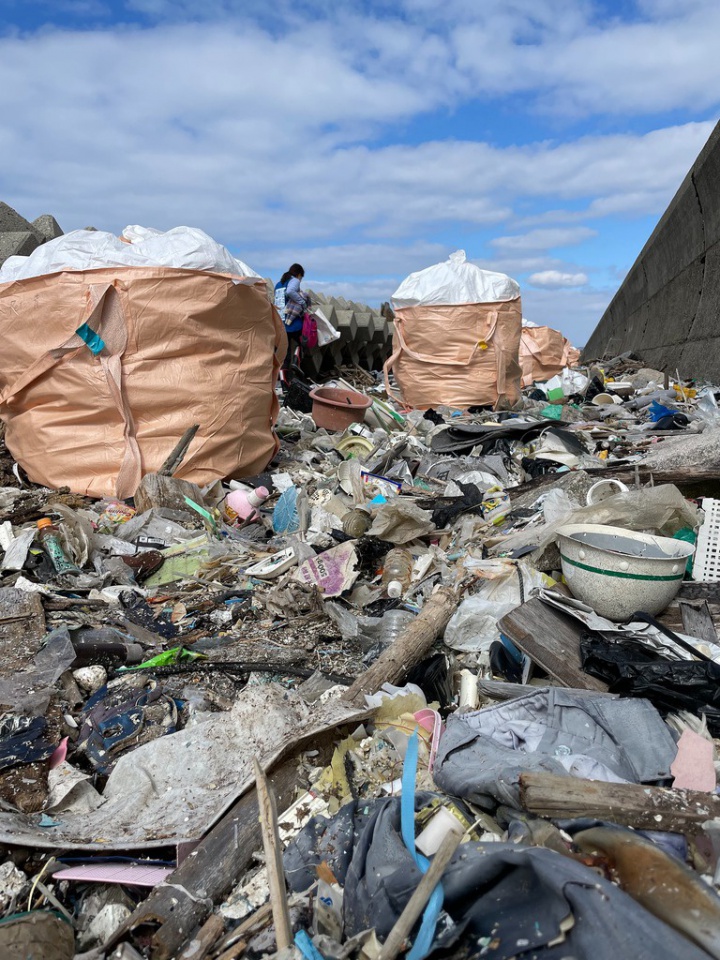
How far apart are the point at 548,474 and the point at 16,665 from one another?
3121mm

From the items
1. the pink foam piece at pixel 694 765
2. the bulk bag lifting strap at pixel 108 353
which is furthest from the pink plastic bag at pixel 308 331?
the pink foam piece at pixel 694 765

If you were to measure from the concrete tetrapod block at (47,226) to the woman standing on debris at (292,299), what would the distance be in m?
2.32

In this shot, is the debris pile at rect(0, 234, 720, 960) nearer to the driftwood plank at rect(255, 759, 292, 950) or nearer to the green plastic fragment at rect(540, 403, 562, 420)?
the driftwood plank at rect(255, 759, 292, 950)

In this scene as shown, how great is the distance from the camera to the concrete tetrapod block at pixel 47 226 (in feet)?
21.2

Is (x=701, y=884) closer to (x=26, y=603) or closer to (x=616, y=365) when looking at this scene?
(x=26, y=603)

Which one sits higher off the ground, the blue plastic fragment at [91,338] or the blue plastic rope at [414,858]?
the blue plastic fragment at [91,338]

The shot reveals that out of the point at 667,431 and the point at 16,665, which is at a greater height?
the point at 667,431

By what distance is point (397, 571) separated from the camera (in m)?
3.24

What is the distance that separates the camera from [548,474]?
424 cm

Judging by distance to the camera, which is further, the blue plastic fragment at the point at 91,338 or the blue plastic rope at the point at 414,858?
the blue plastic fragment at the point at 91,338

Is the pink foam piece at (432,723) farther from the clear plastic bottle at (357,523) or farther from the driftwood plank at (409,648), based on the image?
the clear plastic bottle at (357,523)

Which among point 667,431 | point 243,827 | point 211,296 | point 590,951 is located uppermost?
point 211,296

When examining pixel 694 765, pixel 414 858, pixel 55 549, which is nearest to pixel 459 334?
pixel 55 549

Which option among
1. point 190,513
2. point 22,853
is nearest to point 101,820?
point 22,853
